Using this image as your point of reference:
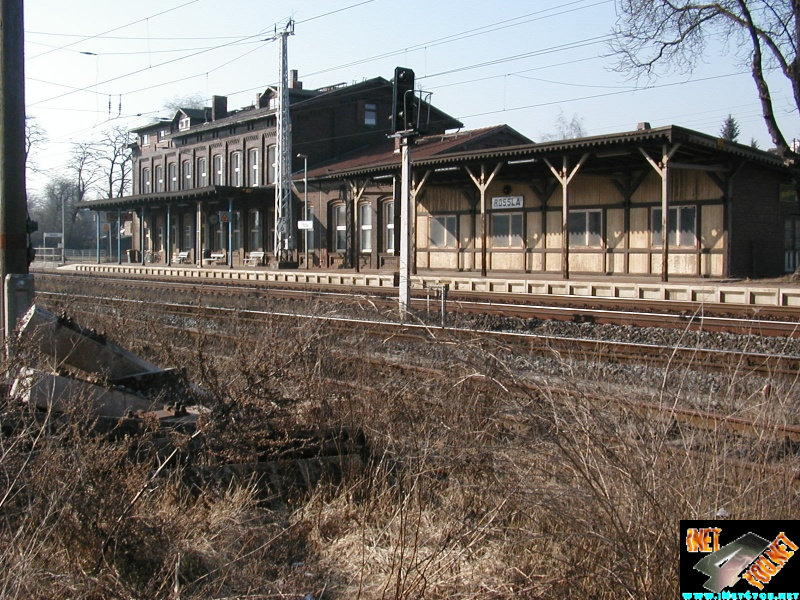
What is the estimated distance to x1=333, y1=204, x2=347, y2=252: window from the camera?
127ft

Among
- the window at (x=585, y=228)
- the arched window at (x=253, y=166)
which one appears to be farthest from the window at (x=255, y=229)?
the window at (x=585, y=228)

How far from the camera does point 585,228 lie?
27.8 metres

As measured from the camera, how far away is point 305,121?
4316 cm

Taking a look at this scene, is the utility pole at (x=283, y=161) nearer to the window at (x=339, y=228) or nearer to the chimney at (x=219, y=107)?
the window at (x=339, y=228)

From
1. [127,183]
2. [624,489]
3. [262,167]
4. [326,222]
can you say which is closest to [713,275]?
[326,222]

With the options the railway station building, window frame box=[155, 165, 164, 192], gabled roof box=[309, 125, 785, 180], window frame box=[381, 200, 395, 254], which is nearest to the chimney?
the railway station building

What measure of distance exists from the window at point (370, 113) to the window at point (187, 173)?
1386cm

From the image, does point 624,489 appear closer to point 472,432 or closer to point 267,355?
point 472,432

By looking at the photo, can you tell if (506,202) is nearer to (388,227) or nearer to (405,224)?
(388,227)

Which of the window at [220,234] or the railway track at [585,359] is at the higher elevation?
the window at [220,234]

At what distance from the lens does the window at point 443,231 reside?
3225 cm

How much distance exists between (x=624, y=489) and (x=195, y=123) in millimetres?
54873

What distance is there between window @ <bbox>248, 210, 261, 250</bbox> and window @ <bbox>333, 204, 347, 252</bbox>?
7164 millimetres

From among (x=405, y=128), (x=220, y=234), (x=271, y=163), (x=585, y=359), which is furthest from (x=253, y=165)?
(x=585, y=359)
